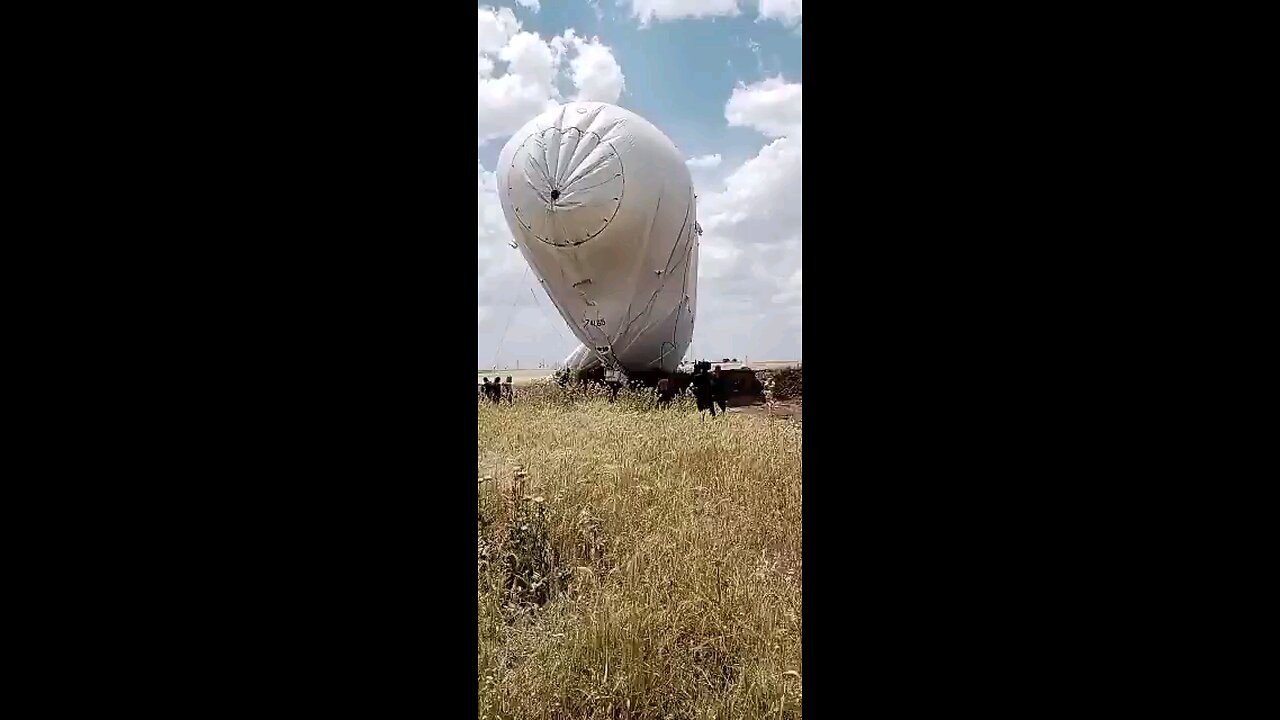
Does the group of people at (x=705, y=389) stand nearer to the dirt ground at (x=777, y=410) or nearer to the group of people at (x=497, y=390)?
the dirt ground at (x=777, y=410)

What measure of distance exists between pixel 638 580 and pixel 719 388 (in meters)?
5.62

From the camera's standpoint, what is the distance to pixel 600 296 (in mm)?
8117

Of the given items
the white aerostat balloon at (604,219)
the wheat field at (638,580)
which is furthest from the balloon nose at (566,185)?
the wheat field at (638,580)

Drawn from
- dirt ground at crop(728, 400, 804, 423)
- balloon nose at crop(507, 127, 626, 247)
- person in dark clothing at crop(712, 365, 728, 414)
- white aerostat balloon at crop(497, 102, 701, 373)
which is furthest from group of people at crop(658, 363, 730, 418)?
balloon nose at crop(507, 127, 626, 247)

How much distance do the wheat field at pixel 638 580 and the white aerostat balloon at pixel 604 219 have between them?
3560 mm

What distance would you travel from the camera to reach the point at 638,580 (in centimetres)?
229

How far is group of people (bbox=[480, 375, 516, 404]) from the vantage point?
7.16 metres

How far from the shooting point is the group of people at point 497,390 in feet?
23.5

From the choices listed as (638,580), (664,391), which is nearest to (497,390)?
(664,391)

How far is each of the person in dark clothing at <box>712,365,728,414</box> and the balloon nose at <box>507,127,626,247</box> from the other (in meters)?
1.83
